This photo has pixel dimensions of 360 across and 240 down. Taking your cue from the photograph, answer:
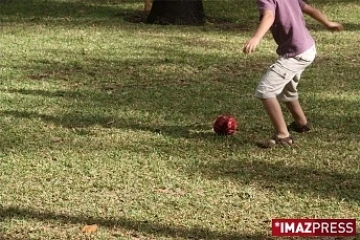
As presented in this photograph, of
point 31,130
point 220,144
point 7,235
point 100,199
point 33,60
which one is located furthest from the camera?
point 33,60

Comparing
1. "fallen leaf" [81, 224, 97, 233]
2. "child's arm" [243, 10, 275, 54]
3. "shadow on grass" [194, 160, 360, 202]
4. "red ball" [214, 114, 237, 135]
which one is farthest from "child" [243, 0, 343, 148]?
"fallen leaf" [81, 224, 97, 233]

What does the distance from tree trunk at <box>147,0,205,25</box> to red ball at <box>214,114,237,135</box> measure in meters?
7.48

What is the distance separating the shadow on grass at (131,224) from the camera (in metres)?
4.35

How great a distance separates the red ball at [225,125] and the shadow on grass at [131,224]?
1957mm

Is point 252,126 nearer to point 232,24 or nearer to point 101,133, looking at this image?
point 101,133

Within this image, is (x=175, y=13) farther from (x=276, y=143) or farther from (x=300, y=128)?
(x=276, y=143)

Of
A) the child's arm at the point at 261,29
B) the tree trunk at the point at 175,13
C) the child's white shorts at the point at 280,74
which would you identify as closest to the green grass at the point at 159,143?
the child's white shorts at the point at 280,74

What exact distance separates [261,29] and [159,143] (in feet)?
4.01

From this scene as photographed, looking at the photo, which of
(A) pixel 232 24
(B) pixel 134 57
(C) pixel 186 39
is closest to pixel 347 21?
(A) pixel 232 24

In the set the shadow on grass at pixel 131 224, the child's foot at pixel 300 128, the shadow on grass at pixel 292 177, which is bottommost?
the child's foot at pixel 300 128

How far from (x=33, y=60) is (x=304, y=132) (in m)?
4.60

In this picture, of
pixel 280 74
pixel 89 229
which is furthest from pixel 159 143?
pixel 89 229

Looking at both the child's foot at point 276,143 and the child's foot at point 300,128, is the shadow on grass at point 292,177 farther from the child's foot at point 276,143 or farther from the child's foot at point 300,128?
the child's foot at point 300,128

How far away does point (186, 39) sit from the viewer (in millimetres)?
12125
